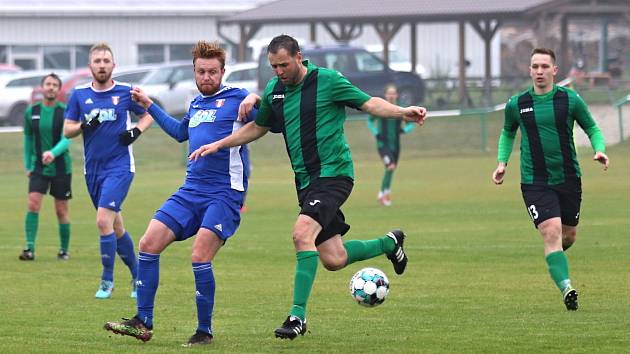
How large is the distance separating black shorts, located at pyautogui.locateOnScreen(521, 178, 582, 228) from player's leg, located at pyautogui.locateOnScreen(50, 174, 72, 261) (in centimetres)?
620

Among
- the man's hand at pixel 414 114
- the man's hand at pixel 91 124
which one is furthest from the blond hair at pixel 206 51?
the man's hand at pixel 91 124

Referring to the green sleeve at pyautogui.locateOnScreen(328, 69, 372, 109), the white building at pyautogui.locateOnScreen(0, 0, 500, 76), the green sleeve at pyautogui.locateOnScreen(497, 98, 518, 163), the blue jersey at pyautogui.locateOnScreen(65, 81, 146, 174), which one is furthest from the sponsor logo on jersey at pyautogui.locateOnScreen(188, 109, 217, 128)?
the white building at pyautogui.locateOnScreen(0, 0, 500, 76)

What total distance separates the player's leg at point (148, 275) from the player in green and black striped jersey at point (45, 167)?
624 cm

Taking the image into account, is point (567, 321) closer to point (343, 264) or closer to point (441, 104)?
point (343, 264)

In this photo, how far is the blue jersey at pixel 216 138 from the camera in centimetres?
877

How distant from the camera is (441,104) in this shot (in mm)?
41469

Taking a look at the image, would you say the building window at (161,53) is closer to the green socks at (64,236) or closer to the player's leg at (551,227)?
the green socks at (64,236)

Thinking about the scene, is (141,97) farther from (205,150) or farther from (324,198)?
(324,198)

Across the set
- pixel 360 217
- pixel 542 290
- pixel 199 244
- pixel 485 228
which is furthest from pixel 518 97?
pixel 360 217

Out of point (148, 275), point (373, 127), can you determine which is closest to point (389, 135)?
point (373, 127)

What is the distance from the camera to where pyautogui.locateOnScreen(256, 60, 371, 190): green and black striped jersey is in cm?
861

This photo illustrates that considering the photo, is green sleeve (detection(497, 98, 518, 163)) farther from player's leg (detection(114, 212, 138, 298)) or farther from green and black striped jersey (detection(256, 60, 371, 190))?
player's leg (detection(114, 212, 138, 298))

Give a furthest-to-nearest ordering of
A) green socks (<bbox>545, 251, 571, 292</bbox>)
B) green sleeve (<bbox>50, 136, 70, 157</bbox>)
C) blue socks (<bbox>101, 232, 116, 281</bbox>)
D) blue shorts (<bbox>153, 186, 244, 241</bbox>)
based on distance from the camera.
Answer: green sleeve (<bbox>50, 136, 70, 157</bbox>), blue socks (<bbox>101, 232, 116, 281</bbox>), green socks (<bbox>545, 251, 571, 292</bbox>), blue shorts (<bbox>153, 186, 244, 241</bbox>)

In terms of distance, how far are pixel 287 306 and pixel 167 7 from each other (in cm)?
4811
